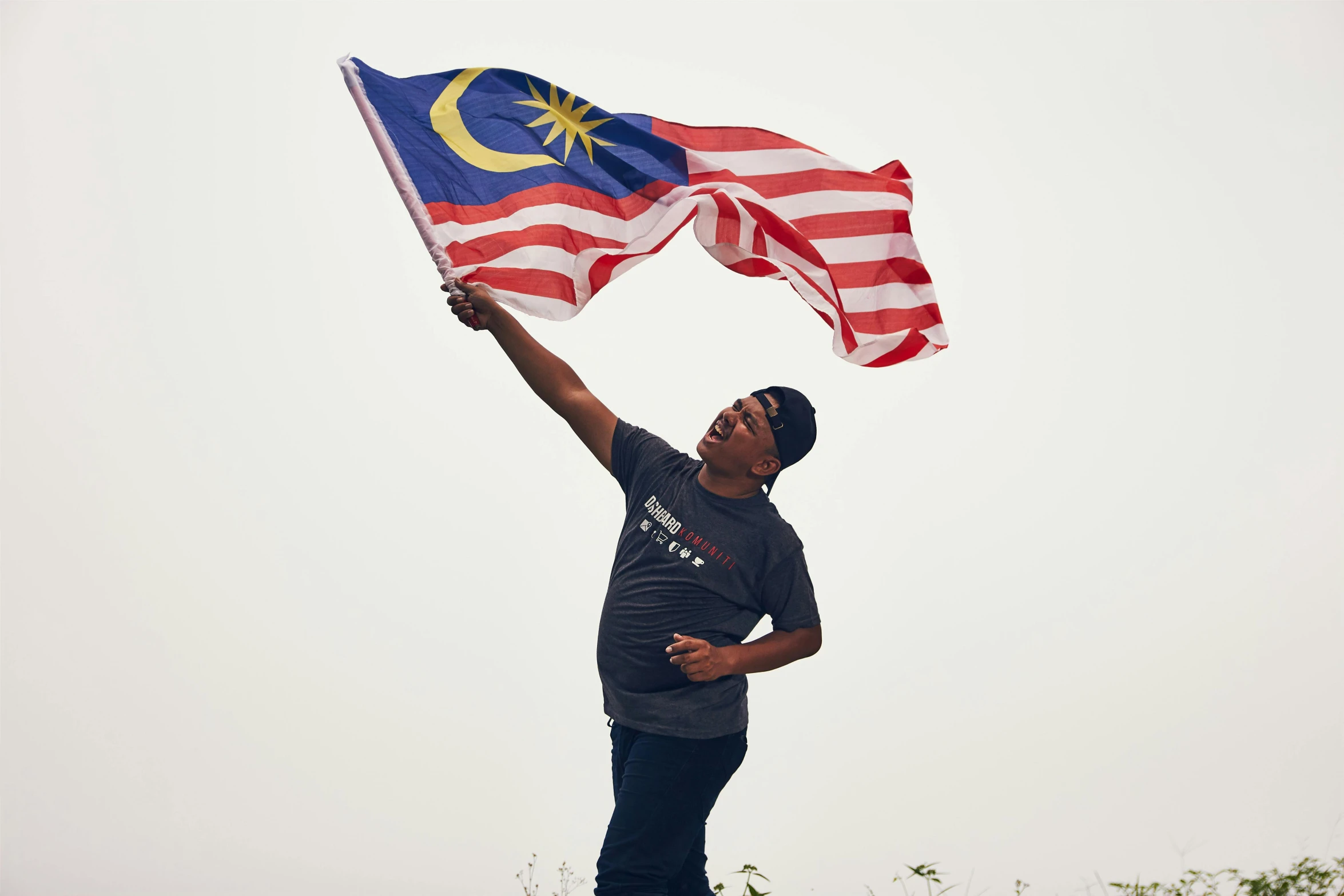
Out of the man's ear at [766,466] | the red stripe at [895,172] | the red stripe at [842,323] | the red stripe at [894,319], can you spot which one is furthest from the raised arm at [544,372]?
the red stripe at [895,172]

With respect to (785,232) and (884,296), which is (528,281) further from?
(884,296)

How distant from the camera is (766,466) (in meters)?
3.41

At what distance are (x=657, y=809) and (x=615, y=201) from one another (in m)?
2.20

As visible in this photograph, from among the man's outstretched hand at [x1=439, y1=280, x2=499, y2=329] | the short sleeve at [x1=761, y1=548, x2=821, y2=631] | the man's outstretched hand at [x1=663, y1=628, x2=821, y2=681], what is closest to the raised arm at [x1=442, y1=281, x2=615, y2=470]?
the man's outstretched hand at [x1=439, y1=280, x2=499, y2=329]

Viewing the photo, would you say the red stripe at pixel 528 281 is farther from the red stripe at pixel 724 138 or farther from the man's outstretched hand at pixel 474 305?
the red stripe at pixel 724 138

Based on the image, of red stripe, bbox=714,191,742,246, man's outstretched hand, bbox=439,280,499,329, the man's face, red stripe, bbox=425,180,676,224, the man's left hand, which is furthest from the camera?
red stripe, bbox=714,191,742,246

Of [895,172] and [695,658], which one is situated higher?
[895,172]

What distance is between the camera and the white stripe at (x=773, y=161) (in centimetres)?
417

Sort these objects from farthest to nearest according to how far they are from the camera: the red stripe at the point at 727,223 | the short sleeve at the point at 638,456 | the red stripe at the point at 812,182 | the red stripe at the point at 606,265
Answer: the red stripe at the point at 812,182
the red stripe at the point at 727,223
the red stripe at the point at 606,265
the short sleeve at the point at 638,456

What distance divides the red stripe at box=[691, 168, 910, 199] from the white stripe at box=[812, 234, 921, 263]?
0.20 metres

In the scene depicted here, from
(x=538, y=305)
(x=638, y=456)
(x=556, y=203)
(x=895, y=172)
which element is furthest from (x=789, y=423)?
(x=895, y=172)

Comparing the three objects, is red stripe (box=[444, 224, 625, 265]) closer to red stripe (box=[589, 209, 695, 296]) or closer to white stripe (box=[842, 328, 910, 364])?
red stripe (box=[589, 209, 695, 296])

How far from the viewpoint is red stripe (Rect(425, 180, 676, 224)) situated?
3.64m

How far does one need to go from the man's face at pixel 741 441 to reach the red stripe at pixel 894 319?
80 centimetres
